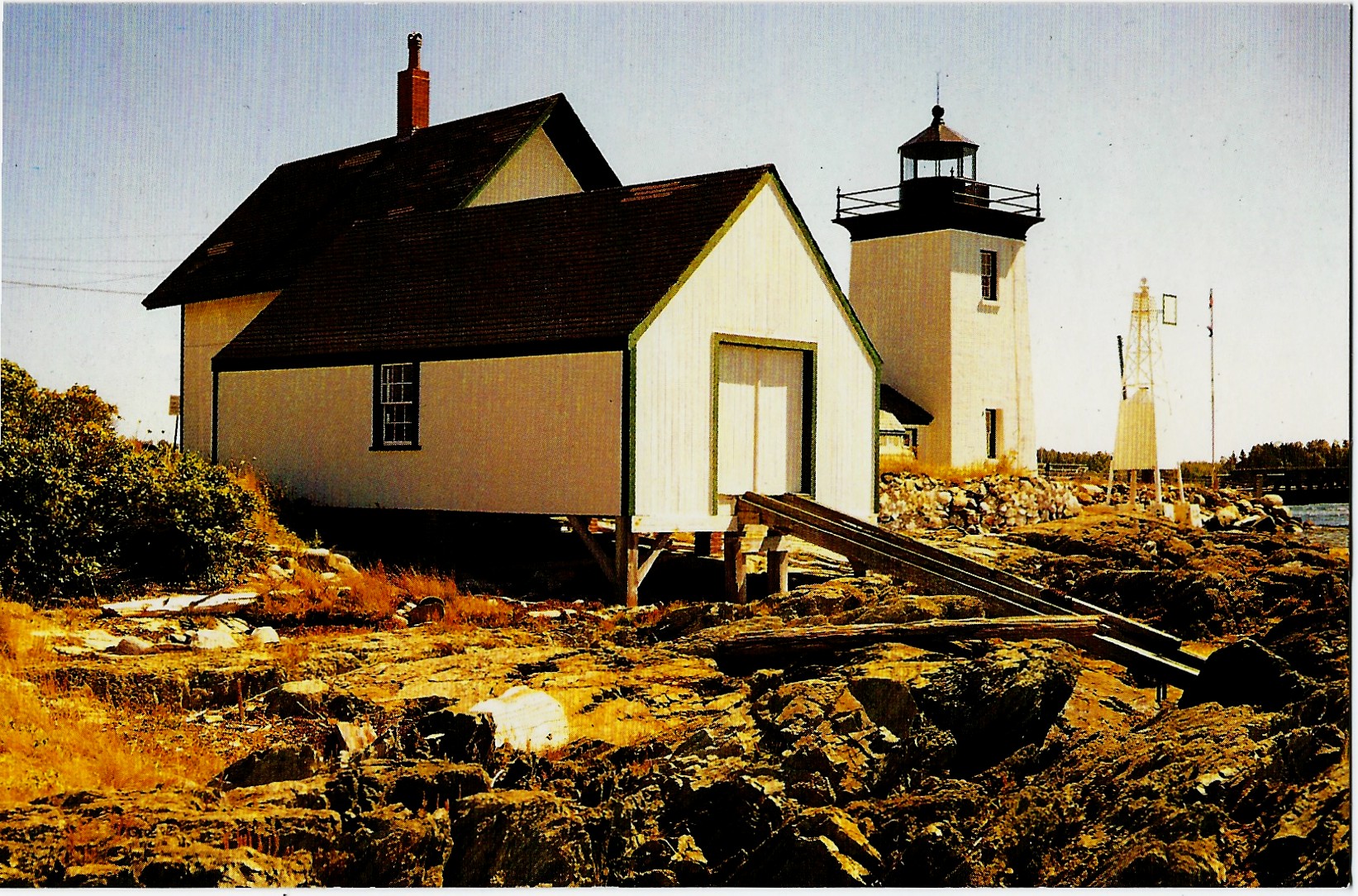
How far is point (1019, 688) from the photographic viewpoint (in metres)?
10.4

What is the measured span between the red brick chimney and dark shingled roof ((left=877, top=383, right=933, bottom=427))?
480 inches

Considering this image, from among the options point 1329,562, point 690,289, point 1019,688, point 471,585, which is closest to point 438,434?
point 471,585

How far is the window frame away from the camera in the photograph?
1891 cm

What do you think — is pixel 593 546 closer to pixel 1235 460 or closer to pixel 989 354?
pixel 989 354

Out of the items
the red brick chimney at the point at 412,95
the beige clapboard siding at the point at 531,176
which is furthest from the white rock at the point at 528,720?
the red brick chimney at the point at 412,95

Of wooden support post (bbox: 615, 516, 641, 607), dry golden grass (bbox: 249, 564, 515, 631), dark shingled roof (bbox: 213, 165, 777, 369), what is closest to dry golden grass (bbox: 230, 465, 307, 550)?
dry golden grass (bbox: 249, 564, 515, 631)

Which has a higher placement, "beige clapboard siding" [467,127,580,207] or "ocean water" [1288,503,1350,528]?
"beige clapboard siding" [467,127,580,207]

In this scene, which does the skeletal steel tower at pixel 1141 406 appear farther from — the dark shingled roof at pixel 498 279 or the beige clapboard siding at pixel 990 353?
the dark shingled roof at pixel 498 279

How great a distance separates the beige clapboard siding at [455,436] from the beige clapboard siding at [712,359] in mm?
487

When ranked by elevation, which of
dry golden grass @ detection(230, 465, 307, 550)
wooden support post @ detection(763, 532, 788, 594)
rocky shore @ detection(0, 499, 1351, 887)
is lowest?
rocky shore @ detection(0, 499, 1351, 887)

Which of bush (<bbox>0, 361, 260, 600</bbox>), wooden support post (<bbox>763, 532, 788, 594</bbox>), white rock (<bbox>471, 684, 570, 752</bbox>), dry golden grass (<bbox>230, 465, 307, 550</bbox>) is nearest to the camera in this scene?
white rock (<bbox>471, 684, 570, 752</bbox>)

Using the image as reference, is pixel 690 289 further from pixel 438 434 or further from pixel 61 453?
pixel 61 453

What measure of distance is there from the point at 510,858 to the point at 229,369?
1416 cm

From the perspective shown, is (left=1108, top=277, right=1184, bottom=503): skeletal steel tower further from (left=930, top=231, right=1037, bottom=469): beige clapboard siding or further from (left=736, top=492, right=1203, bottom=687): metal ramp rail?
(left=736, top=492, right=1203, bottom=687): metal ramp rail
